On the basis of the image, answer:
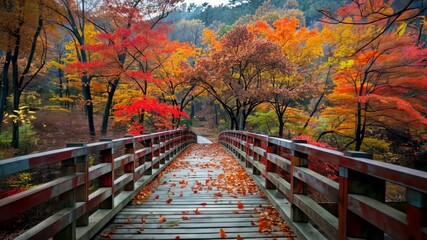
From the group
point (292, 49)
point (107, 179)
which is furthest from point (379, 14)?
point (292, 49)

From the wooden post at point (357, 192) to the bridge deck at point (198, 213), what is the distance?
117cm

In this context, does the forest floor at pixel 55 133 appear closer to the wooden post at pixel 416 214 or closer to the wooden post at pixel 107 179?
the wooden post at pixel 107 179

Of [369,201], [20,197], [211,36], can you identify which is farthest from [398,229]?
[211,36]

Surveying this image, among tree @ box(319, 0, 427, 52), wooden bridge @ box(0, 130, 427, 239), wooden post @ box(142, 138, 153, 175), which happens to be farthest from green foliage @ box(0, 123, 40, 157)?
tree @ box(319, 0, 427, 52)

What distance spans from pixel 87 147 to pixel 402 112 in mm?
11459

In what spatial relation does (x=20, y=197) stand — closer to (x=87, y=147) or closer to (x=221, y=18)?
(x=87, y=147)

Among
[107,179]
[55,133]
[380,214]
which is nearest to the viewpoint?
[380,214]

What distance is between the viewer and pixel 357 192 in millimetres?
1993

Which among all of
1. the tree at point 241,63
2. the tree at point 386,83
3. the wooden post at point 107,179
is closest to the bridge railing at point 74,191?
the wooden post at point 107,179

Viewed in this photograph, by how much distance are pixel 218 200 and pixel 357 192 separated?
2.83m

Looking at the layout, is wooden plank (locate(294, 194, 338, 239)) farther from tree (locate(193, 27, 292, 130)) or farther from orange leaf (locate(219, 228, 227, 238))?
tree (locate(193, 27, 292, 130))

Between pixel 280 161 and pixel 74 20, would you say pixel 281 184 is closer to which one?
pixel 280 161

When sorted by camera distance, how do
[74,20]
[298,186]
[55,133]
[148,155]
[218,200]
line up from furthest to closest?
1. [55,133]
2. [74,20]
3. [148,155]
4. [218,200]
5. [298,186]

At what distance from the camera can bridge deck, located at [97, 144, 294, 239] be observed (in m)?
3.13
